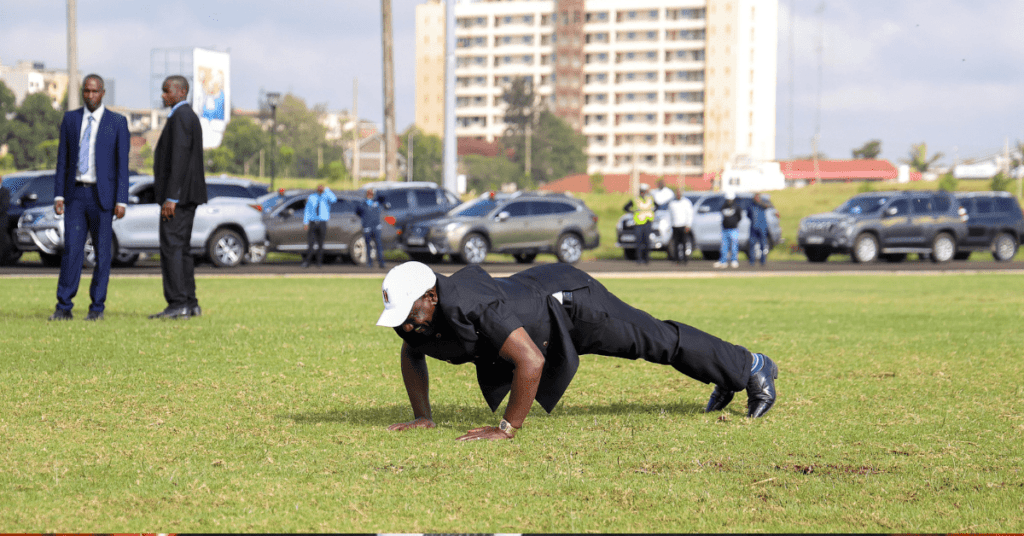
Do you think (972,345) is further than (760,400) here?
Yes

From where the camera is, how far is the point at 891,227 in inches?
1072

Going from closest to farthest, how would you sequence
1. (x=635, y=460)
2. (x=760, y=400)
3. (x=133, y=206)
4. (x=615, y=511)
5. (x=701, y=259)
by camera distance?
(x=615, y=511) < (x=635, y=460) < (x=760, y=400) < (x=133, y=206) < (x=701, y=259)

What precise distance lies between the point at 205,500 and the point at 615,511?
1452mm

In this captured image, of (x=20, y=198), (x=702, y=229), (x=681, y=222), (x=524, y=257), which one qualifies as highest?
(x=20, y=198)

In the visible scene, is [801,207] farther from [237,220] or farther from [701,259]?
[237,220]

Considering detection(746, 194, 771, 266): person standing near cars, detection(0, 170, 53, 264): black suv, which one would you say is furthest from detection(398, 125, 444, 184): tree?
detection(0, 170, 53, 264): black suv

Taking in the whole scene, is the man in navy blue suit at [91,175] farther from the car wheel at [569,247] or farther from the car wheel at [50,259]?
the car wheel at [569,247]

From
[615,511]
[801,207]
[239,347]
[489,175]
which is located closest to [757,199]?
[239,347]

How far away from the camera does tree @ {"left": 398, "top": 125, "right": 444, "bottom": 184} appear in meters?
103

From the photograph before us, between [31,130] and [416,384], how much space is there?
6389 centimetres

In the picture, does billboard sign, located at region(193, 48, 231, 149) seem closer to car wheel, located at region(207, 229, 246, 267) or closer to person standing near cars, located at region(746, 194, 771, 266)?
car wheel, located at region(207, 229, 246, 267)

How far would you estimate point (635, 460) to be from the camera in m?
4.77

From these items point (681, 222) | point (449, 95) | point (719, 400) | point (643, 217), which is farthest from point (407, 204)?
point (719, 400)

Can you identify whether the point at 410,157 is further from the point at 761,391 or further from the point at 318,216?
the point at 761,391
